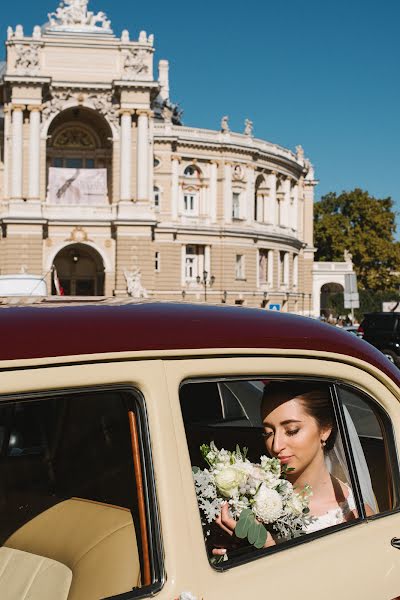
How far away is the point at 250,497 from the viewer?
6.12ft

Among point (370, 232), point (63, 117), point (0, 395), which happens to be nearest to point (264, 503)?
point (0, 395)

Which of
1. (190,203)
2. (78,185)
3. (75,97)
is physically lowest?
(190,203)

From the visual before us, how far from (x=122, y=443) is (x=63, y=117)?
4496 cm

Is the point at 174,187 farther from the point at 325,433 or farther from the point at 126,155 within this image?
the point at 325,433

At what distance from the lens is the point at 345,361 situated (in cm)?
200

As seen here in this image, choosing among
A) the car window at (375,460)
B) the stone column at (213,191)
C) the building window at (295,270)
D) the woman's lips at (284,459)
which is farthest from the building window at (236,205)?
the woman's lips at (284,459)

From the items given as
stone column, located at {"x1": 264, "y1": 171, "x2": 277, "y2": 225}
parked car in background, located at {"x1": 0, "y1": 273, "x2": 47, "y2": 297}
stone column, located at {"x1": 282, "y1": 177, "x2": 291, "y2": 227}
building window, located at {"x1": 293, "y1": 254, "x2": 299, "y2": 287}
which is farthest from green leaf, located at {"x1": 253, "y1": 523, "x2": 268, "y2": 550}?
building window, located at {"x1": 293, "y1": 254, "x2": 299, "y2": 287}

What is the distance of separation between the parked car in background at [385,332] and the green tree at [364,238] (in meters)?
43.4

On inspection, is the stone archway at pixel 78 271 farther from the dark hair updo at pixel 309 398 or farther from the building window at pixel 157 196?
the dark hair updo at pixel 309 398

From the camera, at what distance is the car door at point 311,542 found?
5.15ft

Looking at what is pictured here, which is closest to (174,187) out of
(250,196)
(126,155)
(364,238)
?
(250,196)

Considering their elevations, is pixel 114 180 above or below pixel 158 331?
above

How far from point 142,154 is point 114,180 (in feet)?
7.01

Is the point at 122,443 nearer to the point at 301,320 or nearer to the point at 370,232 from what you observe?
the point at 301,320
